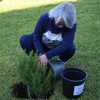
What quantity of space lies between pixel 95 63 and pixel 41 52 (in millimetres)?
978

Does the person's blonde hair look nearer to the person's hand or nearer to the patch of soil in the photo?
the person's hand

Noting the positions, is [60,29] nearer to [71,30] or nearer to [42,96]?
[71,30]

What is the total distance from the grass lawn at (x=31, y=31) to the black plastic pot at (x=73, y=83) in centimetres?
11

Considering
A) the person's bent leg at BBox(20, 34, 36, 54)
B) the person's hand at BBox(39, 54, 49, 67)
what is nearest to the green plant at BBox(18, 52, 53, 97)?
the person's hand at BBox(39, 54, 49, 67)

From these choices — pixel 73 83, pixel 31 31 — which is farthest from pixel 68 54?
pixel 31 31

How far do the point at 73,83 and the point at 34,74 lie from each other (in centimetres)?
43

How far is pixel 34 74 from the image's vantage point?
249 cm

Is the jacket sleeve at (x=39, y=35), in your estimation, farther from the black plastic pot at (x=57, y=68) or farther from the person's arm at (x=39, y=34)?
the black plastic pot at (x=57, y=68)

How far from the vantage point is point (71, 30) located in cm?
268

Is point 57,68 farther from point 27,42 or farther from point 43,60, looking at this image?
point 27,42

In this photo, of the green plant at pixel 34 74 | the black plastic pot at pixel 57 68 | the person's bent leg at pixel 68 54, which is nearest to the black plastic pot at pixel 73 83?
the black plastic pot at pixel 57 68

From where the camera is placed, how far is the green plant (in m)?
2.47

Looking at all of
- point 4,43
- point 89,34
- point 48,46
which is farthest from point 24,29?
point 48,46

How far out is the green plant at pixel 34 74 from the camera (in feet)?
8.09
